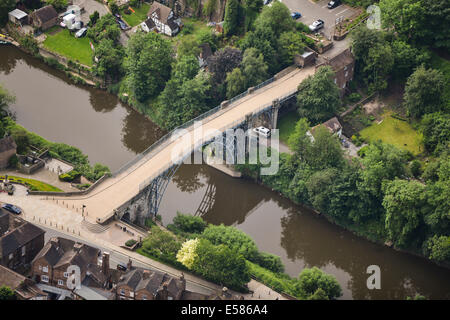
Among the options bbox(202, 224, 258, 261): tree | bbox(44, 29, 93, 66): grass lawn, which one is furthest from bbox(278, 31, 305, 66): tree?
bbox(202, 224, 258, 261): tree

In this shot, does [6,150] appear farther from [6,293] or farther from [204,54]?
[204,54]

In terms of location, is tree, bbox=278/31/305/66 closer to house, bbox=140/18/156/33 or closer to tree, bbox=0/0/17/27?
house, bbox=140/18/156/33

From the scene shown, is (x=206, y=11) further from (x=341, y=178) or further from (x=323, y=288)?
(x=323, y=288)

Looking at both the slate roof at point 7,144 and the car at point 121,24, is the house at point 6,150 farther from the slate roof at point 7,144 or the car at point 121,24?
the car at point 121,24

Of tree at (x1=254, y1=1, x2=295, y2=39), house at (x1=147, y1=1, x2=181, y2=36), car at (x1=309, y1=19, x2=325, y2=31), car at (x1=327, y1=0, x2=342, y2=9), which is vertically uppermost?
tree at (x1=254, y1=1, x2=295, y2=39)

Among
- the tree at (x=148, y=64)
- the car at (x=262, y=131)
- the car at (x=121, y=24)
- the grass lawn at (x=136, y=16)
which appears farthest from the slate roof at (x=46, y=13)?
the car at (x=262, y=131)

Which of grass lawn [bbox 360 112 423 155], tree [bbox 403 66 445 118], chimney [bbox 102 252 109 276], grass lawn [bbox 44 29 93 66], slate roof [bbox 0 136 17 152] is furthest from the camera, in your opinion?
grass lawn [bbox 44 29 93 66]
